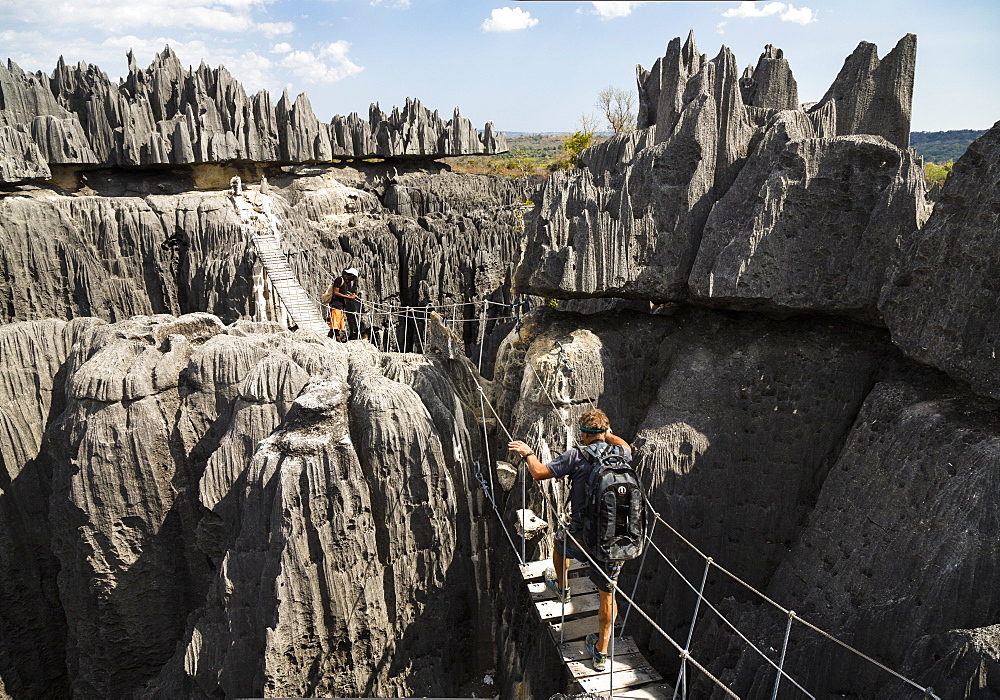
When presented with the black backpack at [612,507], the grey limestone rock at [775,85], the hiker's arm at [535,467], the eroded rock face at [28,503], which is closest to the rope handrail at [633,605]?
the black backpack at [612,507]

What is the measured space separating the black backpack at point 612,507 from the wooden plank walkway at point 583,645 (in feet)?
2.08

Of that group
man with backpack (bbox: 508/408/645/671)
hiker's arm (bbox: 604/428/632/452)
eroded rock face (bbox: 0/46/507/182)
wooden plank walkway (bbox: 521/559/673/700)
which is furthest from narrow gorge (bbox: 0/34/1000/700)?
eroded rock face (bbox: 0/46/507/182)

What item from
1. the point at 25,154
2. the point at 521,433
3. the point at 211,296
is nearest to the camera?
the point at 521,433

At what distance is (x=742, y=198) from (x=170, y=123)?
65.5 ft

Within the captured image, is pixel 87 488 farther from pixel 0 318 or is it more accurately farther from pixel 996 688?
pixel 0 318

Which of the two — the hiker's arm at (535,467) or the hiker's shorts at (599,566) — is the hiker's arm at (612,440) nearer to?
the hiker's arm at (535,467)

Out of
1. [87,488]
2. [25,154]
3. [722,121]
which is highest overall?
[25,154]

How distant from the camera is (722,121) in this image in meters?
6.52

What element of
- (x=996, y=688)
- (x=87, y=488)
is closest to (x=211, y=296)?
(x=87, y=488)

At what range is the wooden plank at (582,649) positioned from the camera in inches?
187

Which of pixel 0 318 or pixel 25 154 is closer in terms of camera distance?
pixel 0 318

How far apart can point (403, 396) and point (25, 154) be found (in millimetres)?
16575

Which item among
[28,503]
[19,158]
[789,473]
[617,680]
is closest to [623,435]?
[789,473]

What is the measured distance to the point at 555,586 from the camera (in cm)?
518
